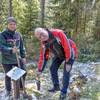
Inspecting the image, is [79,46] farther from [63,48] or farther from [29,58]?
[63,48]

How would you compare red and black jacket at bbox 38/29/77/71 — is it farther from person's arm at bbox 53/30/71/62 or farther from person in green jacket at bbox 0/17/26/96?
person in green jacket at bbox 0/17/26/96

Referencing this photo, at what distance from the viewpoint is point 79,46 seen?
17531mm

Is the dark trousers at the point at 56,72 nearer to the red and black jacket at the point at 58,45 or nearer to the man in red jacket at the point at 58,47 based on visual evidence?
the man in red jacket at the point at 58,47

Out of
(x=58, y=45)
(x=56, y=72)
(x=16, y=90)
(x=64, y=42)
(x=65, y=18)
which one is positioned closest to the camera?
(x=64, y=42)

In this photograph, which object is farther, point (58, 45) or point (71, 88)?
point (71, 88)

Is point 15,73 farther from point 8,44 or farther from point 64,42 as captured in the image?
point 64,42

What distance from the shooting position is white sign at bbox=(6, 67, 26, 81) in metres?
6.80

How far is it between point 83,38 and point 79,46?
5.20 ft

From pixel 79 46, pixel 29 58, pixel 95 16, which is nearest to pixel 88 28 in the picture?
pixel 95 16

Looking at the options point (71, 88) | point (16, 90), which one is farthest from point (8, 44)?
point (71, 88)

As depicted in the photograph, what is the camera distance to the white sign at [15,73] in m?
6.80

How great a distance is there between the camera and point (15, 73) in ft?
22.4

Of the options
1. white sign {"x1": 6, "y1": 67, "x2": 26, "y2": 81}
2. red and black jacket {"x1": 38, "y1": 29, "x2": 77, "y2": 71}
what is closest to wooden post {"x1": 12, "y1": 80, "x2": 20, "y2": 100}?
white sign {"x1": 6, "y1": 67, "x2": 26, "y2": 81}

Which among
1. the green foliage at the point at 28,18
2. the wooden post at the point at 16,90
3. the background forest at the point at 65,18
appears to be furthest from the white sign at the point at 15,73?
the green foliage at the point at 28,18
